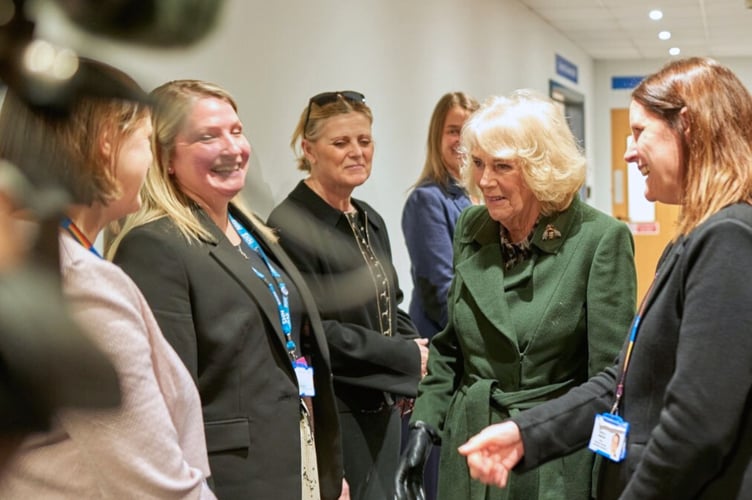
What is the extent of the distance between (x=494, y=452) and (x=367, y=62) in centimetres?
259

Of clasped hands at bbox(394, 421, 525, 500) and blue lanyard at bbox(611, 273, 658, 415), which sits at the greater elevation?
blue lanyard at bbox(611, 273, 658, 415)

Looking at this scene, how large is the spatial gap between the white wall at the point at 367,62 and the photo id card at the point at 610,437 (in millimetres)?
816

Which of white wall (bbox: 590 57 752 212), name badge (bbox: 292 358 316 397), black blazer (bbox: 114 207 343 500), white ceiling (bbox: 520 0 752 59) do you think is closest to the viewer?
black blazer (bbox: 114 207 343 500)

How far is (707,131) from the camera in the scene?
4.17ft

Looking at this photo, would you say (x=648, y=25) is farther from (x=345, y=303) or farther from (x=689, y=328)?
(x=689, y=328)

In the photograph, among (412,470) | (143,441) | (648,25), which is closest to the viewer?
(143,441)

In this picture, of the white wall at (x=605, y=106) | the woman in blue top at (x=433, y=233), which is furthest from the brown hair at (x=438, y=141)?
the white wall at (x=605, y=106)

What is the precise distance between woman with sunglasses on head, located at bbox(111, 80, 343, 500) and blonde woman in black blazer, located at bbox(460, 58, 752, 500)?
451 mm

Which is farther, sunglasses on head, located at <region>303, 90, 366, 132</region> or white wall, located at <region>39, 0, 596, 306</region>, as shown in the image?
sunglasses on head, located at <region>303, 90, 366, 132</region>

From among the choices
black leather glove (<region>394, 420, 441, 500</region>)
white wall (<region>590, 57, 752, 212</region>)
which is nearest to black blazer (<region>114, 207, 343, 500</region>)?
black leather glove (<region>394, 420, 441, 500</region>)

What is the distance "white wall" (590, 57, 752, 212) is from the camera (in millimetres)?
10484

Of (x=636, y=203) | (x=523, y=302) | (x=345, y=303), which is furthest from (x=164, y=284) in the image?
(x=636, y=203)

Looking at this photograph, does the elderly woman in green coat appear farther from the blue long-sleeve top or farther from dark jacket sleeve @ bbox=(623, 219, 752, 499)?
the blue long-sleeve top

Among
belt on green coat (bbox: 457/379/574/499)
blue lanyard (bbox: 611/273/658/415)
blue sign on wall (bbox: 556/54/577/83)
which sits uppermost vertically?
blue sign on wall (bbox: 556/54/577/83)
